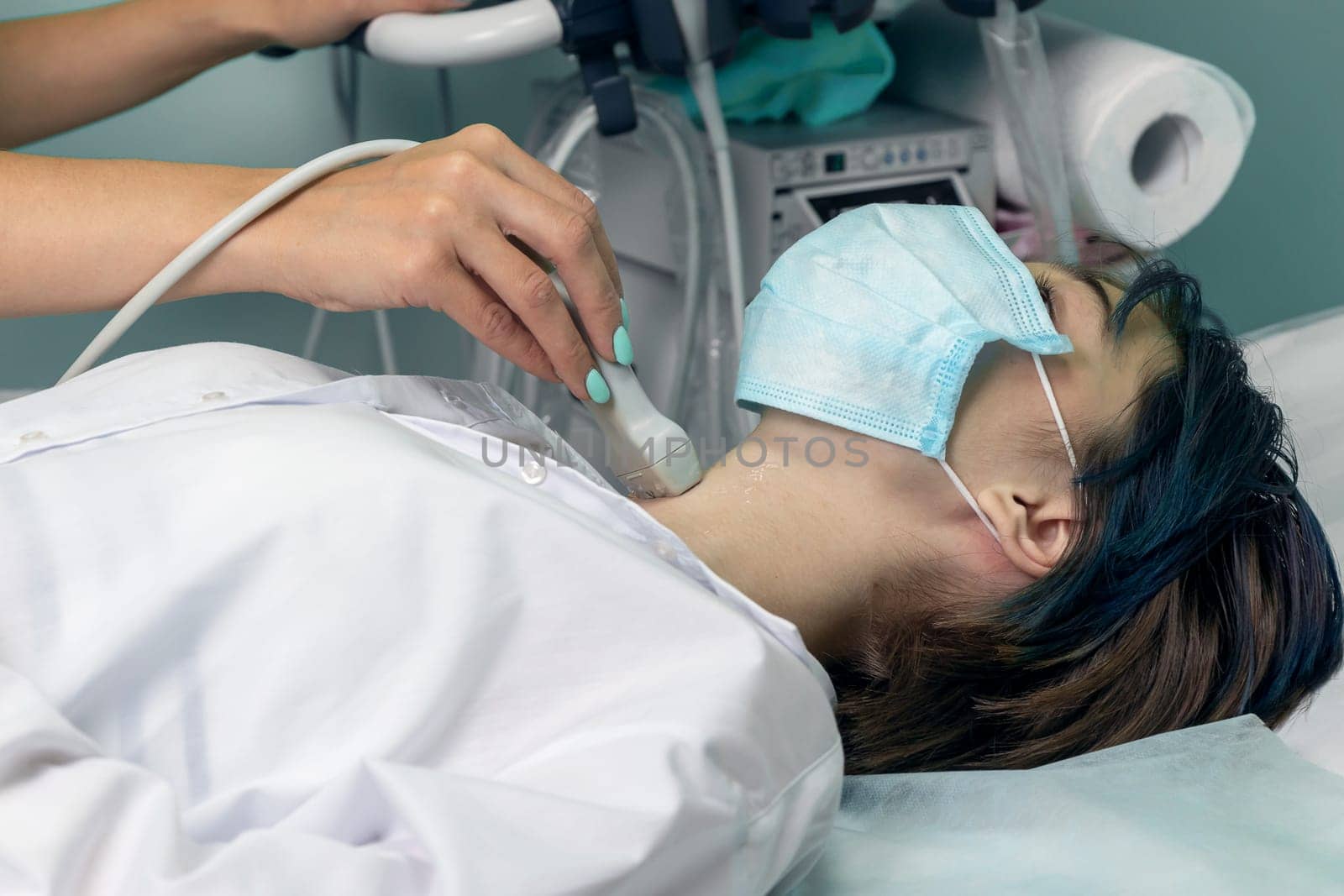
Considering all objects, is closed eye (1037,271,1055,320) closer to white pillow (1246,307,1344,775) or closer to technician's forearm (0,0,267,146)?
white pillow (1246,307,1344,775)

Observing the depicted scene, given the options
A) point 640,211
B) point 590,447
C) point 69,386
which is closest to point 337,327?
point 640,211

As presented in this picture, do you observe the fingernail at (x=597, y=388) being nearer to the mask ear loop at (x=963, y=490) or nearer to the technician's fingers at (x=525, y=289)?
the technician's fingers at (x=525, y=289)

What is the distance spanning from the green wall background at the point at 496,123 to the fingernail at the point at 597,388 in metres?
1.57

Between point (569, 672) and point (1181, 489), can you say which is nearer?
point (569, 672)

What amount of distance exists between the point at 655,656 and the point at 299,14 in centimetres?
106

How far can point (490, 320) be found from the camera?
899mm

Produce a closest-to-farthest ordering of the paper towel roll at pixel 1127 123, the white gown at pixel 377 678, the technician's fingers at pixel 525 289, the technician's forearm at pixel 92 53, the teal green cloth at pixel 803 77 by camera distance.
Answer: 1. the white gown at pixel 377 678
2. the technician's fingers at pixel 525 289
3. the technician's forearm at pixel 92 53
4. the paper towel roll at pixel 1127 123
5. the teal green cloth at pixel 803 77

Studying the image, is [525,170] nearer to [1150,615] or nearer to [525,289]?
[525,289]

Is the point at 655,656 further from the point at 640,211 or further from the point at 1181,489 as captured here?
the point at 640,211

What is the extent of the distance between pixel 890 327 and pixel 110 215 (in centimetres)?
67

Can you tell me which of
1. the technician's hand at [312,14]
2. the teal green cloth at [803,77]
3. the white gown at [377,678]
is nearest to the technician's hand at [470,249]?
the white gown at [377,678]

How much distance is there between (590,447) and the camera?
1.37m

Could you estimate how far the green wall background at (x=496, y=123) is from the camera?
2246mm

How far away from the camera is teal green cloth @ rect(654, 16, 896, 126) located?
186cm
